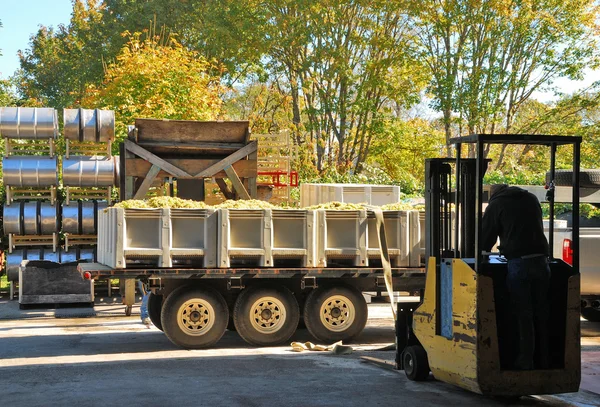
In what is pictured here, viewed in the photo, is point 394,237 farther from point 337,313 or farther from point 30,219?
point 30,219

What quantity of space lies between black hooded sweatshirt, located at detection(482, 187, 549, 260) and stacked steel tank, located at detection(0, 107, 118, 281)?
41.7ft

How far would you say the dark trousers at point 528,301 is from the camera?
911 cm

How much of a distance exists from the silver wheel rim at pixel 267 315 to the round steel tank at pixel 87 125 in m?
8.28

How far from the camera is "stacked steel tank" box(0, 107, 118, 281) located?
20297 mm

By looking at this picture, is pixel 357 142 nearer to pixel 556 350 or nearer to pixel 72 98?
pixel 72 98

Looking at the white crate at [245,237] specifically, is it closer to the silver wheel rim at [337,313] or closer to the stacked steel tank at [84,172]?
the silver wheel rim at [337,313]

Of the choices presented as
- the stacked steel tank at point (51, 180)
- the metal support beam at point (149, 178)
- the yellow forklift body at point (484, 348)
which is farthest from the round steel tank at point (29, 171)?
the yellow forklift body at point (484, 348)

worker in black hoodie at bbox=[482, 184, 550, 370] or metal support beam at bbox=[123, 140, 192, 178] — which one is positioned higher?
metal support beam at bbox=[123, 140, 192, 178]

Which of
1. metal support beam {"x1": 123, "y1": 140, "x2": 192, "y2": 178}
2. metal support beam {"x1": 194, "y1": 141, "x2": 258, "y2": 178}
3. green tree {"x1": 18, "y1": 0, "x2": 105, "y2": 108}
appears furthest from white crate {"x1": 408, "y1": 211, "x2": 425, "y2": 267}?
green tree {"x1": 18, "y1": 0, "x2": 105, "y2": 108}

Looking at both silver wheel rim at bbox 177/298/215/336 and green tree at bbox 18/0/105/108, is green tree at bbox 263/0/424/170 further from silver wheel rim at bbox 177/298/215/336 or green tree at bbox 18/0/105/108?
silver wheel rim at bbox 177/298/215/336

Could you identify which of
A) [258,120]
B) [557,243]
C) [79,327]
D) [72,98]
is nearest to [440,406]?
[557,243]

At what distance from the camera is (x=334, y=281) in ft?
46.6

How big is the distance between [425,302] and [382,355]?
2519mm

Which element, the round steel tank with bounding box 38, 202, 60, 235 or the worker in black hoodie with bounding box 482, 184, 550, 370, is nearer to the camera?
the worker in black hoodie with bounding box 482, 184, 550, 370
